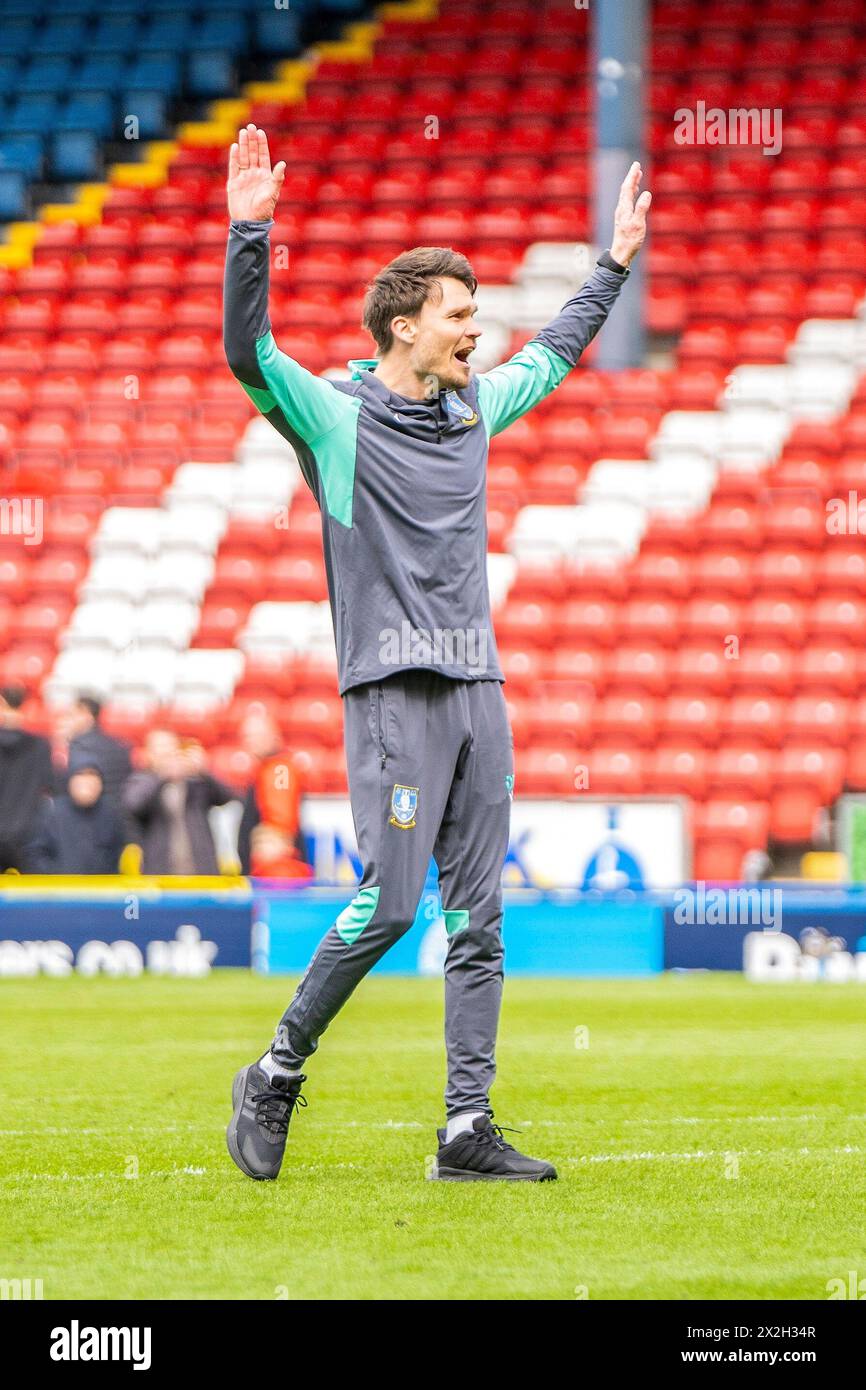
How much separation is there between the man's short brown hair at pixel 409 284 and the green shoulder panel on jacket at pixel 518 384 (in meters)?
0.27

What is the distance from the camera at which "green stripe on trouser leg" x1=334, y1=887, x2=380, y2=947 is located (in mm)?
4730

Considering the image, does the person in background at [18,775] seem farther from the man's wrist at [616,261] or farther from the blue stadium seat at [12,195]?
the blue stadium seat at [12,195]

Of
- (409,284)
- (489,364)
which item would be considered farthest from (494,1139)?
(489,364)

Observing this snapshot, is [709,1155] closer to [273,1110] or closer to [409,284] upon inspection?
[273,1110]

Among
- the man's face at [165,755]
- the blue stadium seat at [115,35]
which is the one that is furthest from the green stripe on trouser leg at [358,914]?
the blue stadium seat at [115,35]

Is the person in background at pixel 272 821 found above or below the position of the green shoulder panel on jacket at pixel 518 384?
below

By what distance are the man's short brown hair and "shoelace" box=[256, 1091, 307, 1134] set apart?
1695mm

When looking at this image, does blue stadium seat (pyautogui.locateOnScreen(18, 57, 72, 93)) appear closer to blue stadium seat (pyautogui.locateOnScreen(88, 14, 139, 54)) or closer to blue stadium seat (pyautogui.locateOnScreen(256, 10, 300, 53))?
blue stadium seat (pyautogui.locateOnScreen(88, 14, 139, 54))

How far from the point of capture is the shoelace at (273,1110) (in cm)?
484

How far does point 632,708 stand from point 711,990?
5412 millimetres

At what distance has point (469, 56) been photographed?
21766mm

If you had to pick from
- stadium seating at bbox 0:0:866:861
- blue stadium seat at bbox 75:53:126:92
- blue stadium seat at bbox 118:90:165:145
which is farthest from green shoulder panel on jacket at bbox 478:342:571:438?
blue stadium seat at bbox 75:53:126:92
